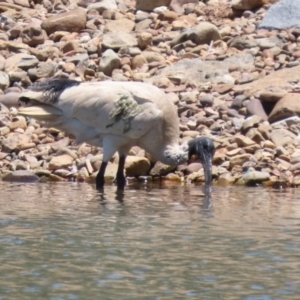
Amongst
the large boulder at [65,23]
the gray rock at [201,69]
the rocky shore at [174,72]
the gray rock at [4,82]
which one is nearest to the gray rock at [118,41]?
the rocky shore at [174,72]

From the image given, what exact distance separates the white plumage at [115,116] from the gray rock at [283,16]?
6.23 m

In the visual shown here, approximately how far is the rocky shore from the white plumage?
774 mm

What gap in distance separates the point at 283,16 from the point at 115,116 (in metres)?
7.02

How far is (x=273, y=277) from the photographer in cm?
676

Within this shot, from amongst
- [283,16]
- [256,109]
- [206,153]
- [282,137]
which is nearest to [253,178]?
[206,153]

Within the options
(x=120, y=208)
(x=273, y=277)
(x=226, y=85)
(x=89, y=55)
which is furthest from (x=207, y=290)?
(x=89, y=55)

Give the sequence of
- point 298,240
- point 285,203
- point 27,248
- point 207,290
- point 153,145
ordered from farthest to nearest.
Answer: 1. point 153,145
2. point 285,203
3. point 298,240
4. point 27,248
5. point 207,290

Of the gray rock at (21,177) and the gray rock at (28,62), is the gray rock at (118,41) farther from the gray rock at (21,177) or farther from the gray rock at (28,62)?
the gray rock at (21,177)

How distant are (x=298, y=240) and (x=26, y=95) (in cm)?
560

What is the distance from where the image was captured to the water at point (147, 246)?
252 inches

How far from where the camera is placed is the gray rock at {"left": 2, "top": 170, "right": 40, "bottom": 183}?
42.3ft

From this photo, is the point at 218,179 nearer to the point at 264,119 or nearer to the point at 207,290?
the point at 264,119

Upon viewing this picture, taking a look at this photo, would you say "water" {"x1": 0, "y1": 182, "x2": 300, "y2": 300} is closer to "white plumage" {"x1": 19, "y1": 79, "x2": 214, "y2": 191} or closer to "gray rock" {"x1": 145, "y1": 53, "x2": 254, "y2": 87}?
"white plumage" {"x1": 19, "y1": 79, "x2": 214, "y2": 191}

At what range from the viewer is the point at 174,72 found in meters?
16.3
